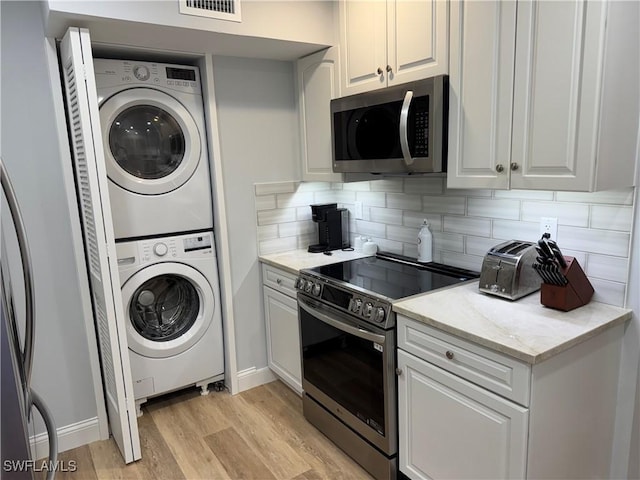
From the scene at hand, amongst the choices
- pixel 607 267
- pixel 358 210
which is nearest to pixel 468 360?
pixel 607 267

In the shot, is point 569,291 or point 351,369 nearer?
point 569,291

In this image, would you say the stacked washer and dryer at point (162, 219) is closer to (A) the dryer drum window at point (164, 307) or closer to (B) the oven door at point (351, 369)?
(A) the dryer drum window at point (164, 307)

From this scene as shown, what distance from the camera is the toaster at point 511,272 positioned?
5.96 ft

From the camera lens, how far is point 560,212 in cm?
190

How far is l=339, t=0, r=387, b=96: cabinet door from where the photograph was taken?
219 centimetres

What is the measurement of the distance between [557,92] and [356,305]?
1.15 meters

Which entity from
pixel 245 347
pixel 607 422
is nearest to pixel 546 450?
pixel 607 422

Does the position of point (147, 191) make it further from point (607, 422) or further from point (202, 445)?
point (607, 422)

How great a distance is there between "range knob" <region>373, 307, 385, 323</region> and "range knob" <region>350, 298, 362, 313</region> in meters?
0.11

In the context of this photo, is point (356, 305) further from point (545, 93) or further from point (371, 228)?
point (545, 93)

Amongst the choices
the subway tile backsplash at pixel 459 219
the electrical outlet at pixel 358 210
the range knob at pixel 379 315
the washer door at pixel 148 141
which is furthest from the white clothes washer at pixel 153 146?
the range knob at pixel 379 315

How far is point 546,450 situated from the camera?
5.10 feet

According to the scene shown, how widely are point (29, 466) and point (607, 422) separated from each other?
2.09 metres

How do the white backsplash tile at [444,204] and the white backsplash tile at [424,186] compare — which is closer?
the white backsplash tile at [444,204]
